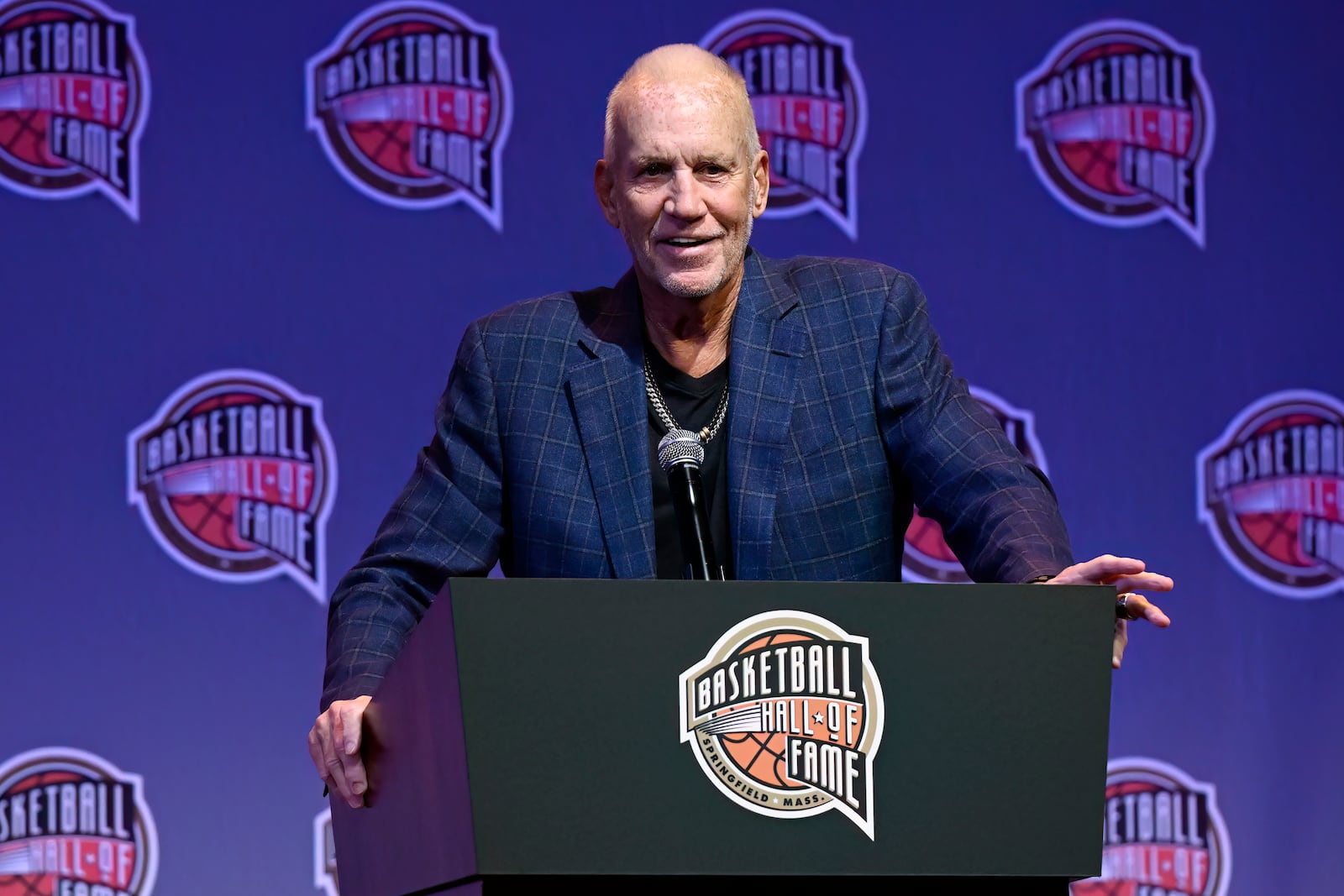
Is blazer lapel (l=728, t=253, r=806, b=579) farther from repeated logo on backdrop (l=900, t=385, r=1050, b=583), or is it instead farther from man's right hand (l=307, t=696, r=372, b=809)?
repeated logo on backdrop (l=900, t=385, r=1050, b=583)

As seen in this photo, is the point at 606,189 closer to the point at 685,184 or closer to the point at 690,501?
the point at 685,184

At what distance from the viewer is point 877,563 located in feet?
6.07

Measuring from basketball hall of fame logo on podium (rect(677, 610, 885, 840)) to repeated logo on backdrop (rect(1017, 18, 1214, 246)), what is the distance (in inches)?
92.8

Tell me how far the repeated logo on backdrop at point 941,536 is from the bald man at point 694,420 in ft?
4.29

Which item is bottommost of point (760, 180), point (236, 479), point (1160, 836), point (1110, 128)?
point (1160, 836)

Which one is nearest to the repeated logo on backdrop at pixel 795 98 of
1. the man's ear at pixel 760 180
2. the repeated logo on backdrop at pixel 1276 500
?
the repeated logo on backdrop at pixel 1276 500

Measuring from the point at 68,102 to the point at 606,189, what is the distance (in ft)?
5.29

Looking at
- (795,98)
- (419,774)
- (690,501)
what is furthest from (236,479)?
(419,774)

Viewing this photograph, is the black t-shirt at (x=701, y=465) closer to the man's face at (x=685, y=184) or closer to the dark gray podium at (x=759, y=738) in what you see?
the man's face at (x=685, y=184)

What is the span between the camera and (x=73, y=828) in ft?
9.75

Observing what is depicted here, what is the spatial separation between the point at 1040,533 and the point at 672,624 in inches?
22.7

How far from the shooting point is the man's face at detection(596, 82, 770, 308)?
1.82 metres

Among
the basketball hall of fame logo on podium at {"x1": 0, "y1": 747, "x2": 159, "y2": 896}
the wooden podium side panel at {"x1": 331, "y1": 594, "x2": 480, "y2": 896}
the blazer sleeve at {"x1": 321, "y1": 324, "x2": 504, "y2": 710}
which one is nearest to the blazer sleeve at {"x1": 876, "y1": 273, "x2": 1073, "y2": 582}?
the blazer sleeve at {"x1": 321, "y1": 324, "x2": 504, "y2": 710}

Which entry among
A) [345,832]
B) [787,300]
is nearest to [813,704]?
[345,832]
